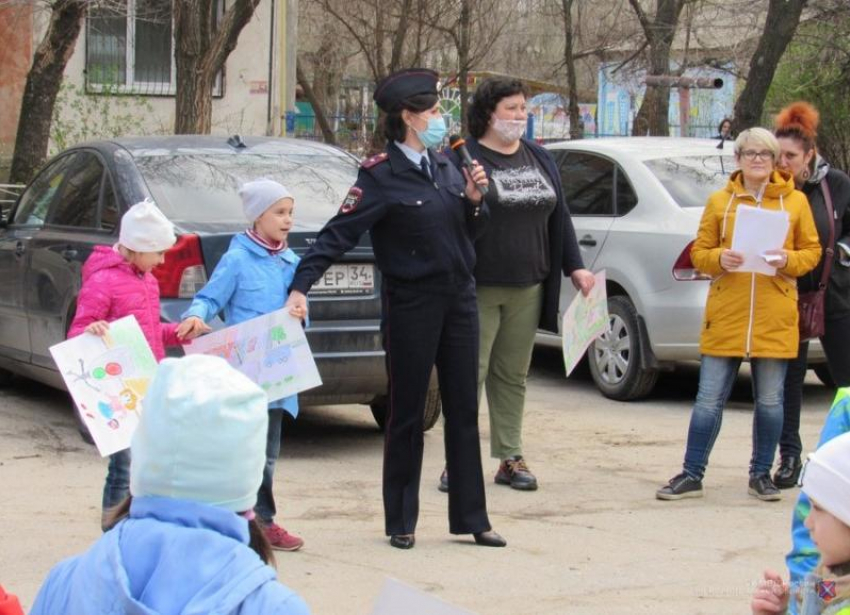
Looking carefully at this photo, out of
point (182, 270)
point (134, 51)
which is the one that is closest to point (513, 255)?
point (182, 270)

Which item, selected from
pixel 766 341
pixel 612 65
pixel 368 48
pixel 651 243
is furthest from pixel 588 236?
pixel 612 65

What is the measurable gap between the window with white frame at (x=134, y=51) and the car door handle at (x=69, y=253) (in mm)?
13680

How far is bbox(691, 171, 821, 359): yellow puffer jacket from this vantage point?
22.6 feet

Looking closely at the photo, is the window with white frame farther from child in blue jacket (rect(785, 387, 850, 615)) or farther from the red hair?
child in blue jacket (rect(785, 387, 850, 615))

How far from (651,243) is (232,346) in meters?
4.31

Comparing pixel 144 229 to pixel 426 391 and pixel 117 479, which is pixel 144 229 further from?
pixel 426 391

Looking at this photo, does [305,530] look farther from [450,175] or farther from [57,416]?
[57,416]

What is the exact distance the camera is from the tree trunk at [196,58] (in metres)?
14.3

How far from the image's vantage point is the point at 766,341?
22.5 ft

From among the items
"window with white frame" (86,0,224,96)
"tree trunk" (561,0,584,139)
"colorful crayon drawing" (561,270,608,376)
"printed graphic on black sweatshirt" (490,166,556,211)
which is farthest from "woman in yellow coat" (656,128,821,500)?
"window with white frame" (86,0,224,96)

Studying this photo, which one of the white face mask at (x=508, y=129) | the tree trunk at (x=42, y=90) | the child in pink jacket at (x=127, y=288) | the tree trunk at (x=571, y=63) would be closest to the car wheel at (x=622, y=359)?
the white face mask at (x=508, y=129)

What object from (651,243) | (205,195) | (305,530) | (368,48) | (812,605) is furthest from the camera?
(368,48)

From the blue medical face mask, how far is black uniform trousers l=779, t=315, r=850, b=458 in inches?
94.7

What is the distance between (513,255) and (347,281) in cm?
108
